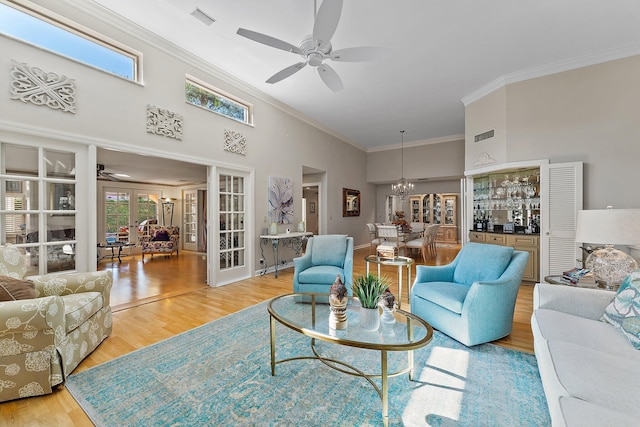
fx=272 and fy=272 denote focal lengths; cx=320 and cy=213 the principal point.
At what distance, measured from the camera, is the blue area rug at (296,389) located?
1623 millimetres

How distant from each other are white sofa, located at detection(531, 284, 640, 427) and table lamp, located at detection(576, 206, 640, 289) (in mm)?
365

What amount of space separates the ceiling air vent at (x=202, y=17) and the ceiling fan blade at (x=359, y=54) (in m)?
1.53

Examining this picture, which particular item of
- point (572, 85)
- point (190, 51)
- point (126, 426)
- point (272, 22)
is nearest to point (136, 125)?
point (190, 51)

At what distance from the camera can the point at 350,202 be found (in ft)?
28.1

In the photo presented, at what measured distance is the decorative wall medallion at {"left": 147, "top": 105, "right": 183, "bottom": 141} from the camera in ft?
11.7

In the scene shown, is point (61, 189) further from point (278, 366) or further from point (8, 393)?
point (278, 366)

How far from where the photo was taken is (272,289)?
4.36 metres

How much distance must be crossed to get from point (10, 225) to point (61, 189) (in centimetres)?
53

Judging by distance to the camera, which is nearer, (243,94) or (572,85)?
(572,85)

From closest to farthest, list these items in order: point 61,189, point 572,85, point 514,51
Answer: point 61,189
point 514,51
point 572,85

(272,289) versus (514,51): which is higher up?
(514,51)

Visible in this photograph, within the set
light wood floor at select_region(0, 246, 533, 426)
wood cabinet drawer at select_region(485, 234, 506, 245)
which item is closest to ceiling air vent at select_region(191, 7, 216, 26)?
light wood floor at select_region(0, 246, 533, 426)

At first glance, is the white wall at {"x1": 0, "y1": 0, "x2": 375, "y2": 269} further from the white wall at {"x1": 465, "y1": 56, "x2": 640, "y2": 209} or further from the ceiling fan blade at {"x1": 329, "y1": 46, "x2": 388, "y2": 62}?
the white wall at {"x1": 465, "y1": 56, "x2": 640, "y2": 209}

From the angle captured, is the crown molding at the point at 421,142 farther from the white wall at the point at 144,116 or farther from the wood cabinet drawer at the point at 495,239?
the wood cabinet drawer at the point at 495,239
